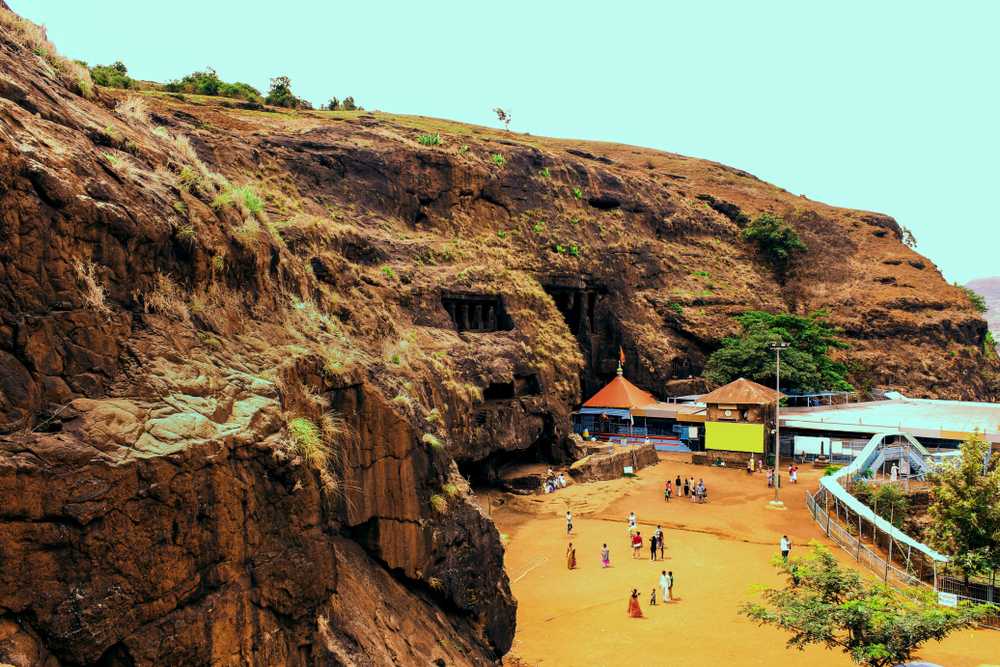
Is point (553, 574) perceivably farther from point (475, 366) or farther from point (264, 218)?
point (264, 218)

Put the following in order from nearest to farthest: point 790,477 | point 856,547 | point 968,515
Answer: point 968,515 → point 856,547 → point 790,477

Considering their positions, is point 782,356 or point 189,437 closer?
point 189,437

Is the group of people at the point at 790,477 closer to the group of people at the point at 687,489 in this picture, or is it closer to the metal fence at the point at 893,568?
the group of people at the point at 687,489

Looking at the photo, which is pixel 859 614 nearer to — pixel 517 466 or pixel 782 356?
pixel 517 466

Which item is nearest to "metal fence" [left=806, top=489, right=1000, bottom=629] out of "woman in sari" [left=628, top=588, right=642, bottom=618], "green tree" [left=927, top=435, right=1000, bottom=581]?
"green tree" [left=927, top=435, right=1000, bottom=581]

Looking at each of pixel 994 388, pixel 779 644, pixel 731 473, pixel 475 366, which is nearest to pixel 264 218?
pixel 779 644

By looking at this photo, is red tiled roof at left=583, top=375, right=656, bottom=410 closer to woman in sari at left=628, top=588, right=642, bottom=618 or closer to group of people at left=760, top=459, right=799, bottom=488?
group of people at left=760, top=459, right=799, bottom=488

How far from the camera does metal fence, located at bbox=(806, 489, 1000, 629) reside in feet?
63.3

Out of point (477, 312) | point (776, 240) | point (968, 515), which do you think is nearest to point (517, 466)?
point (477, 312)

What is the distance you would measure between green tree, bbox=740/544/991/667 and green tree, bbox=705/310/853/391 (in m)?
28.5

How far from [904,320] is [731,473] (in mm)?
25949

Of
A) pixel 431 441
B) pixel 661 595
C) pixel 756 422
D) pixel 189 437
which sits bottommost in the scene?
pixel 661 595

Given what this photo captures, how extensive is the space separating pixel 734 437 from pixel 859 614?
2410 centimetres

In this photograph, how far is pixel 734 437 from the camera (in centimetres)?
3578
